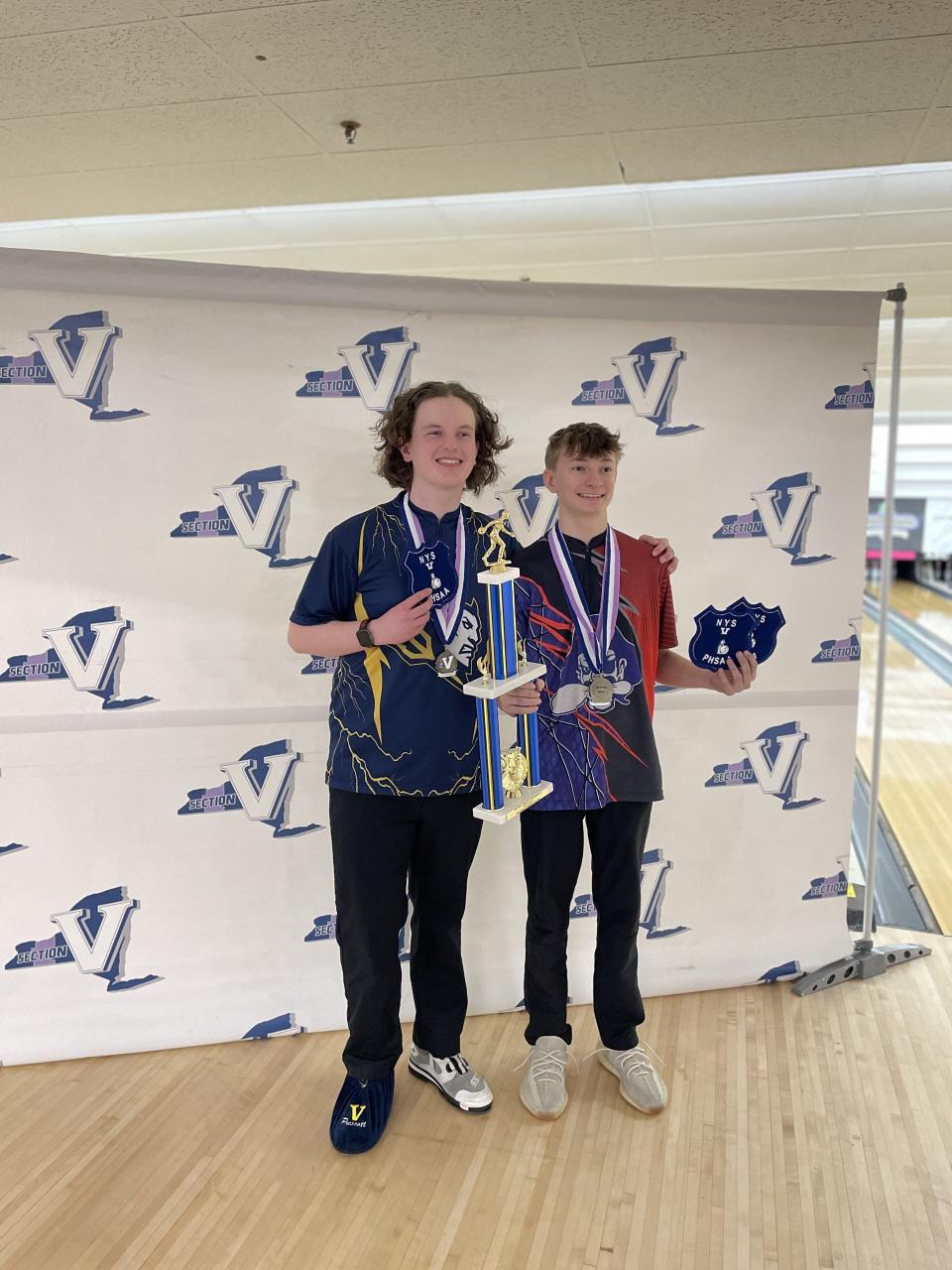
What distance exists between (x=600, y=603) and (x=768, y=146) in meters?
1.87

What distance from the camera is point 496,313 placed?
8.31ft

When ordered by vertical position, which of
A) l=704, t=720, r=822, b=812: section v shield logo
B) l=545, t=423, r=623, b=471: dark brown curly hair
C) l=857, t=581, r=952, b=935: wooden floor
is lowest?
l=857, t=581, r=952, b=935: wooden floor

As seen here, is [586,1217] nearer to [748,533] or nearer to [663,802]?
[663,802]

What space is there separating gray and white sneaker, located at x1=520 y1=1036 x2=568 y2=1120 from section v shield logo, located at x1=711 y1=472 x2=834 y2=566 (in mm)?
1428

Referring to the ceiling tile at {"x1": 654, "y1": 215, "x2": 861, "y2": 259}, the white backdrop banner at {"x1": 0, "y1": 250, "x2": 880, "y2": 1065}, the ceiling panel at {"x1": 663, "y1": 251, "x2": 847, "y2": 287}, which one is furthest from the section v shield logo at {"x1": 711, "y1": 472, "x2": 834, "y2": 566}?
the ceiling panel at {"x1": 663, "y1": 251, "x2": 847, "y2": 287}

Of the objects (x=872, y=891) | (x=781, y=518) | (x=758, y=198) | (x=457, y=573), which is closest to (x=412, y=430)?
(x=457, y=573)

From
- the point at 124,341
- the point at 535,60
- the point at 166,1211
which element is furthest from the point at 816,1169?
the point at 535,60

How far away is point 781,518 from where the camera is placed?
272cm

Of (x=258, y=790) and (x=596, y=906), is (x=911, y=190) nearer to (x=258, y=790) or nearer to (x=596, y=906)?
(x=596, y=906)

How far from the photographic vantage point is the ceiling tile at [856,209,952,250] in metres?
4.29

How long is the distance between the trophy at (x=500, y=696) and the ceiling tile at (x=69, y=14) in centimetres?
138

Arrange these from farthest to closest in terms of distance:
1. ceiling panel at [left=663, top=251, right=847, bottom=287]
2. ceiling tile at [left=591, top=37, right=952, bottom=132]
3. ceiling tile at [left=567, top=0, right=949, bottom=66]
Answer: ceiling panel at [left=663, top=251, right=847, bottom=287] < ceiling tile at [left=591, top=37, right=952, bottom=132] < ceiling tile at [left=567, top=0, right=949, bottom=66]

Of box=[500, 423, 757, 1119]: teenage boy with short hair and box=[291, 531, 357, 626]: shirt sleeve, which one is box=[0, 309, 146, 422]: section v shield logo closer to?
box=[291, 531, 357, 626]: shirt sleeve

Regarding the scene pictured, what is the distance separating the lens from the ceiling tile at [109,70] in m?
2.26
